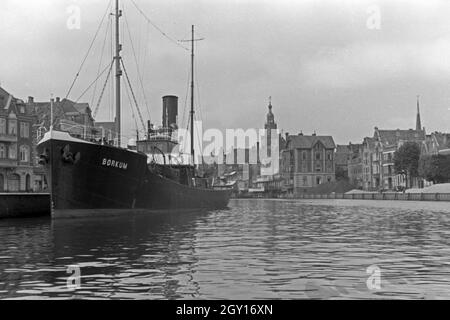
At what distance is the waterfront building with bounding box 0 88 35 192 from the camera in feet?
235

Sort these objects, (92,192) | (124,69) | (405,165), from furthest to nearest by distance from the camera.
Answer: (405,165) → (124,69) → (92,192)

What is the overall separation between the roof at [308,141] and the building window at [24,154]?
338 feet

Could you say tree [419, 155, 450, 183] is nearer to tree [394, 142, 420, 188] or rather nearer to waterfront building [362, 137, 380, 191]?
tree [394, 142, 420, 188]

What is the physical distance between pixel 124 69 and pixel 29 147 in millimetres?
40743

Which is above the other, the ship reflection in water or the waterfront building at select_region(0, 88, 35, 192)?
the waterfront building at select_region(0, 88, 35, 192)

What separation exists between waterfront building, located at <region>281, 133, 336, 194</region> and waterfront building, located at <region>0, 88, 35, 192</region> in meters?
103

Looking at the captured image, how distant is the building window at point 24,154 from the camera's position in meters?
75.9

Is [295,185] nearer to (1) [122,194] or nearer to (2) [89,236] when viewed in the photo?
(1) [122,194]

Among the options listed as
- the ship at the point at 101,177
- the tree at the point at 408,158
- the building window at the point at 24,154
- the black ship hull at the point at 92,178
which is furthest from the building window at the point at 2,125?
the tree at the point at 408,158

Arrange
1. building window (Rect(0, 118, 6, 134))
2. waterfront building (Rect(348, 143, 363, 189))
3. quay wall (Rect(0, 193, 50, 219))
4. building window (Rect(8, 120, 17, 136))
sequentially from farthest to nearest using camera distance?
waterfront building (Rect(348, 143, 363, 189)) → building window (Rect(8, 120, 17, 136)) → building window (Rect(0, 118, 6, 134)) → quay wall (Rect(0, 193, 50, 219))

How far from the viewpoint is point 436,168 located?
342ft

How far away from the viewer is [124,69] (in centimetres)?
4200

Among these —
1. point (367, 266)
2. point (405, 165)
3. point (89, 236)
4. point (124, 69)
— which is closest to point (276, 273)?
point (367, 266)

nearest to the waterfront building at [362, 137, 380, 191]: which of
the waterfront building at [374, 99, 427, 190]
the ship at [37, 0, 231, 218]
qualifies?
the waterfront building at [374, 99, 427, 190]
